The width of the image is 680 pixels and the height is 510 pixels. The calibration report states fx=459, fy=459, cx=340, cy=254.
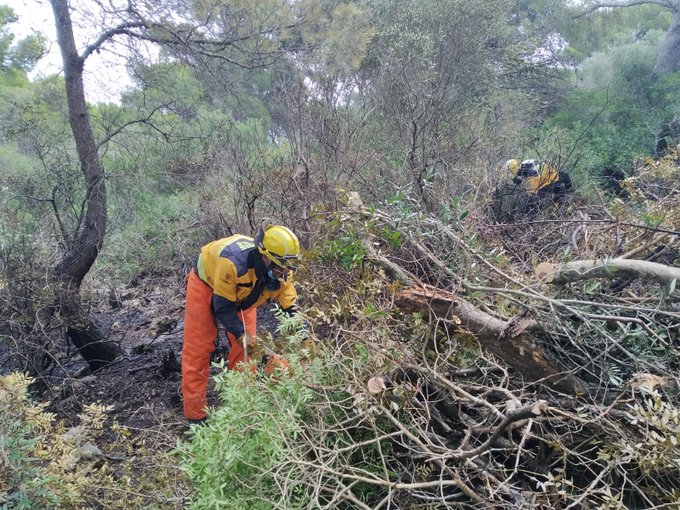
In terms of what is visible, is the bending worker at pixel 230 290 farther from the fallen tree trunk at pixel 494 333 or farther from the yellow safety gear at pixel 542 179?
the yellow safety gear at pixel 542 179

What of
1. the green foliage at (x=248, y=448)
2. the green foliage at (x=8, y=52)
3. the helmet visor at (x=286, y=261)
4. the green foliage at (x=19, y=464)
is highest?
the green foliage at (x=8, y=52)

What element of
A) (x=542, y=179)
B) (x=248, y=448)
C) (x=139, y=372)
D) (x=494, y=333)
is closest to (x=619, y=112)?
(x=542, y=179)

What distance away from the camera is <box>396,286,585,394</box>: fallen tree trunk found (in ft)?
6.28

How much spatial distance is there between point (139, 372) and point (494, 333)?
3579mm

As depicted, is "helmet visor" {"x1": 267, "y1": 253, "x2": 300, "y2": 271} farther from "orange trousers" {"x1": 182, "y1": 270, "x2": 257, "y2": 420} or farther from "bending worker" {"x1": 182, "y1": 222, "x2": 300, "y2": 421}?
"orange trousers" {"x1": 182, "y1": 270, "x2": 257, "y2": 420}

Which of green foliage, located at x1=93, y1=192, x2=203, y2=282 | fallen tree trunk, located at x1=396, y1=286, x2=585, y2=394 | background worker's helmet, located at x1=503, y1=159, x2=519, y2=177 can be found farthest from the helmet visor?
green foliage, located at x1=93, y1=192, x2=203, y2=282

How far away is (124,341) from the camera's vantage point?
5133 millimetres

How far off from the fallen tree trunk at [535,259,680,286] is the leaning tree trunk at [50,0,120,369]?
3870 mm

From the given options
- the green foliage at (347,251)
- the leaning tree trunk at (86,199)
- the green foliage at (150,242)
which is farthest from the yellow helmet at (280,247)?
the green foliage at (150,242)

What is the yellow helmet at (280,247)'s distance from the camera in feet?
9.96

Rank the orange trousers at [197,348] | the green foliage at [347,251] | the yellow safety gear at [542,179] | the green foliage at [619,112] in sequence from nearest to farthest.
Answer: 1. the green foliage at [347,251]
2. the orange trousers at [197,348]
3. the yellow safety gear at [542,179]
4. the green foliage at [619,112]

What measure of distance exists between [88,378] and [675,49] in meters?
14.4

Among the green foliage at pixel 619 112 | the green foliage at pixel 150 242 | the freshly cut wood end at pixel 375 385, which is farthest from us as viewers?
the green foliage at pixel 619 112

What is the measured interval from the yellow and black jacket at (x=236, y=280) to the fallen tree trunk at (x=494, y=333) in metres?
1.39
